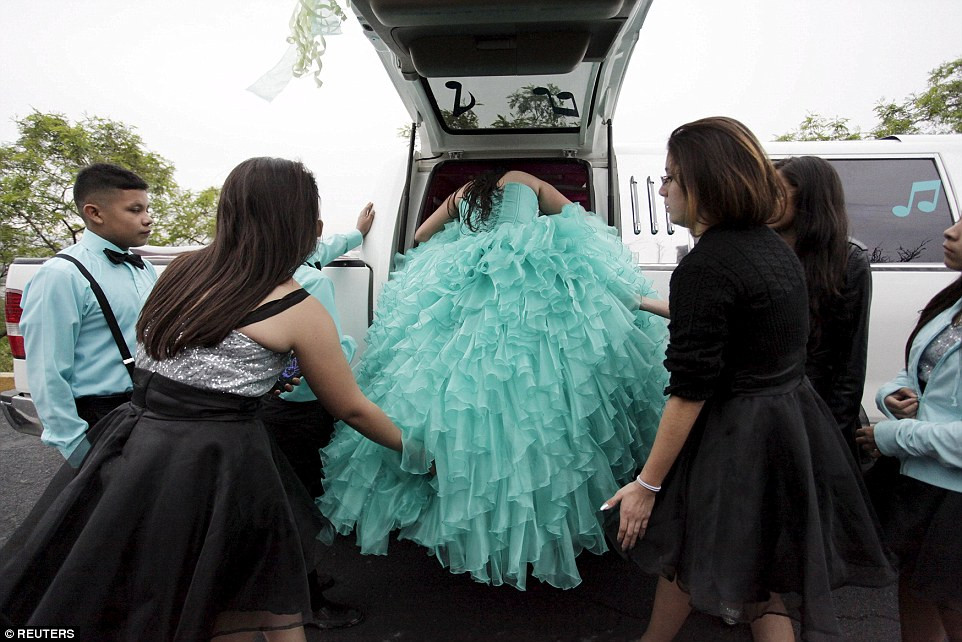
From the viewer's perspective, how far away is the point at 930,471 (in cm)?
166

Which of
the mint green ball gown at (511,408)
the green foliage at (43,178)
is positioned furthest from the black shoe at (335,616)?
the green foliage at (43,178)

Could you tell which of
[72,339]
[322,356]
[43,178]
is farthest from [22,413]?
[43,178]

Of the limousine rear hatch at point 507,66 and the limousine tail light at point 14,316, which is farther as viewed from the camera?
the limousine tail light at point 14,316

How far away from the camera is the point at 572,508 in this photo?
6.06 feet

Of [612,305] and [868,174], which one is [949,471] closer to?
[612,305]

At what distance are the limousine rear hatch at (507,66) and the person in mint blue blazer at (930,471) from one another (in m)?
1.44

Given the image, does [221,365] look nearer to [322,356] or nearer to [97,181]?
[322,356]

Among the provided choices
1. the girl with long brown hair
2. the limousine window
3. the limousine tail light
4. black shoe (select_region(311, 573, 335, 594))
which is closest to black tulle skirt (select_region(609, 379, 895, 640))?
the girl with long brown hair

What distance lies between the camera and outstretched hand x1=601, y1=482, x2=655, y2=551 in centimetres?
165

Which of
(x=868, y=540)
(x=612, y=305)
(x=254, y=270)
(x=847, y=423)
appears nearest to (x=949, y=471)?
(x=868, y=540)

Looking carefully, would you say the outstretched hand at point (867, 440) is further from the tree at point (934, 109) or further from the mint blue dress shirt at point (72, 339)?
the tree at point (934, 109)

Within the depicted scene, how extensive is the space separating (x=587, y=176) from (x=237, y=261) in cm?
241

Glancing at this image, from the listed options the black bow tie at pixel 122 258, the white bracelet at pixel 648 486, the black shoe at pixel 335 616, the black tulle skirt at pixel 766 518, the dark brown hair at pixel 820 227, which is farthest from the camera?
the black shoe at pixel 335 616

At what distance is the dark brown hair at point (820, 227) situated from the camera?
205cm
